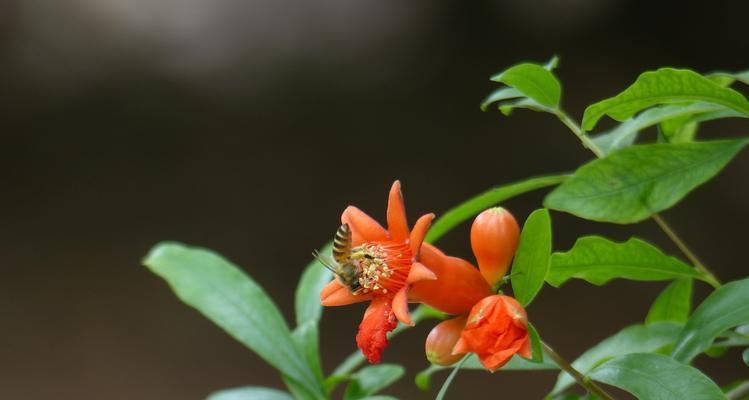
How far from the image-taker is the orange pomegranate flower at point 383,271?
46 centimetres

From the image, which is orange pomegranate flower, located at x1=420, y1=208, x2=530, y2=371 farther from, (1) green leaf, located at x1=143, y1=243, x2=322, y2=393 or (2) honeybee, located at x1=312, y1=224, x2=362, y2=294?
(1) green leaf, located at x1=143, y1=243, x2=322, y2=393

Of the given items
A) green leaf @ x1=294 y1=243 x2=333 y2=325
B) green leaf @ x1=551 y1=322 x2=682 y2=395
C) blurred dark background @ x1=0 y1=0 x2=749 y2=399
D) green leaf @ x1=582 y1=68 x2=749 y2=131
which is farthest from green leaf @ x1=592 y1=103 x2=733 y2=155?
blurred dark background @ x1=0 y1=0 x2=749 y2=399

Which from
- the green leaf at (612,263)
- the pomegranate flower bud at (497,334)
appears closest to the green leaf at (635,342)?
the green leaf at (612,263)

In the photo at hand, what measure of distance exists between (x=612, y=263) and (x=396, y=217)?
158 mm

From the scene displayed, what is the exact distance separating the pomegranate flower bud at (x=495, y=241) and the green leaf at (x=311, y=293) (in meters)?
0.25

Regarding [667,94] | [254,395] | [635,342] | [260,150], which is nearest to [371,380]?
[254,395]

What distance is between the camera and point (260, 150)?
2.63 metres

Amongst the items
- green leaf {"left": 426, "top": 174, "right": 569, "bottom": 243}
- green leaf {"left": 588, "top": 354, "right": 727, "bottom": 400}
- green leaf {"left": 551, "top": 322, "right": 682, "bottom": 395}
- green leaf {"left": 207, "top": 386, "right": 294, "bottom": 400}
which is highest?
green leaf {"left": 426, "top": 174, "right": 569, "bottom": 243}

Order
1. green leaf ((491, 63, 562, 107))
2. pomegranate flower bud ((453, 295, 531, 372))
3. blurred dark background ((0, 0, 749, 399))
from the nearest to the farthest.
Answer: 1. pomegranate flower bud ((453, 295, 531, 372))
2. green leaf ((491, 63, 562, 107))
3. blurred dark background ((0, 0, 749, 399))

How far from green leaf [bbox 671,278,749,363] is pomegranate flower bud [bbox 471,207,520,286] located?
107mm

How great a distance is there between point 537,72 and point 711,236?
2.22m

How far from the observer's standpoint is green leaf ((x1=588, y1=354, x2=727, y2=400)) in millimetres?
439

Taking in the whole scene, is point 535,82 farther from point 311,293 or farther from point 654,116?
point 311,293

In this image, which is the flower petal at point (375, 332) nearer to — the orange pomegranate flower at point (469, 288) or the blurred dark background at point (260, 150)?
the orange pomegranate flower at point (469, 288)
